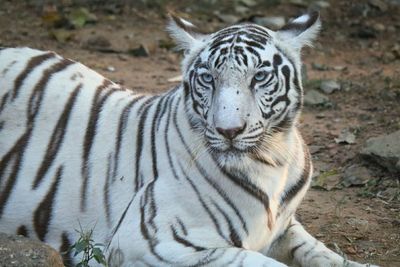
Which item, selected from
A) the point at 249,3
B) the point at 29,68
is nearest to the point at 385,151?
the point at 29,68

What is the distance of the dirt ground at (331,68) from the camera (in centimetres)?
495

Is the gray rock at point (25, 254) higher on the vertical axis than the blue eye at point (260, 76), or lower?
lower

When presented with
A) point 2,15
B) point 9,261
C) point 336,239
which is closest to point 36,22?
point 2,15

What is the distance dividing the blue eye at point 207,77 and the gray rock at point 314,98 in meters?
2.91

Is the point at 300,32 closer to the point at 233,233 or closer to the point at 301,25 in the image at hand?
the point at 301,25

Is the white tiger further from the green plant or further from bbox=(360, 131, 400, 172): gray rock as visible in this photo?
bbox=(360, 131, 400, 172): gray rock

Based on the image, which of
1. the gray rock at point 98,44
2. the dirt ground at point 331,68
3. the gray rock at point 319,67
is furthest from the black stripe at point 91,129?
the gray rock at point 98,44

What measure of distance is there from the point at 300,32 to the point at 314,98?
2719mm

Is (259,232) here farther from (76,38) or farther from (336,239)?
(76,38)

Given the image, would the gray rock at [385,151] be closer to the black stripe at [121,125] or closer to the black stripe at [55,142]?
the black stripe at [121,125]

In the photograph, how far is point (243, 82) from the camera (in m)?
3.87

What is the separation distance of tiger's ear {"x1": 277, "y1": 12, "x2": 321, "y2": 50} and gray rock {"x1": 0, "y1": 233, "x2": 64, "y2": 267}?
1.34 meters

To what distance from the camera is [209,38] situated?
4.17 m

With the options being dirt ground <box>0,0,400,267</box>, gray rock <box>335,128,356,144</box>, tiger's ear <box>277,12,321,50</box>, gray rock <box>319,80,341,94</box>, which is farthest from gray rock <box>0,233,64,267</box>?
gray rock <box>319,80,341,94</box>
